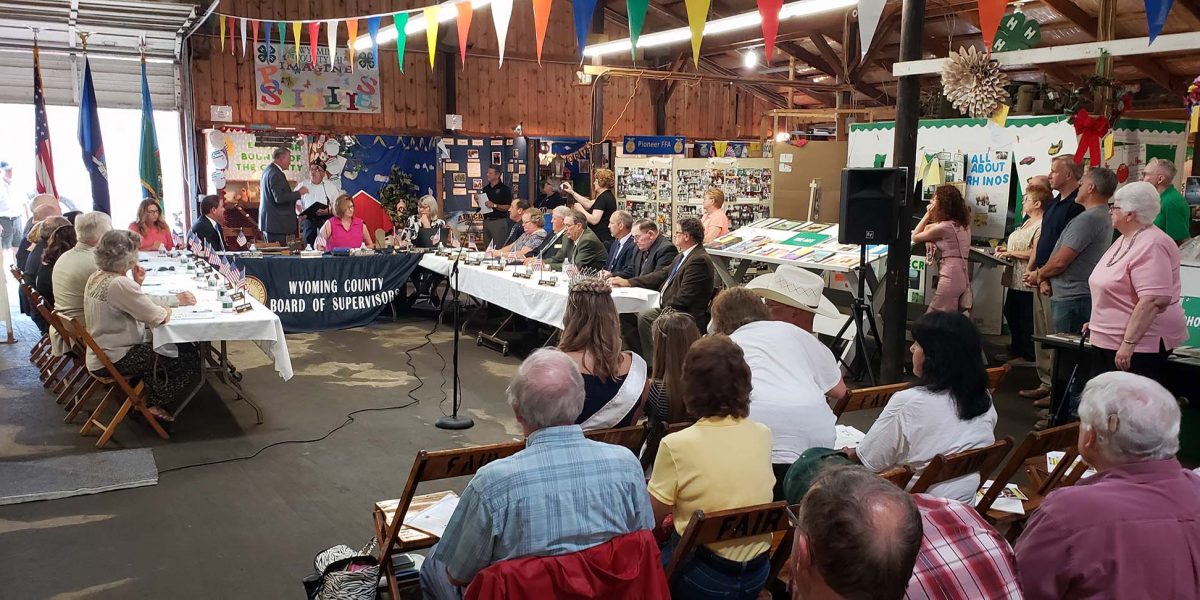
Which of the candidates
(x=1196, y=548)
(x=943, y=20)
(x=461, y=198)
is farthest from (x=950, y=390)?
(x=461, y=198)

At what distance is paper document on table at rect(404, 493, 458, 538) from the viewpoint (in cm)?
279

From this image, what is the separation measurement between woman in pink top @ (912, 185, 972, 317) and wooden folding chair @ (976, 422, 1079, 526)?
3282mm

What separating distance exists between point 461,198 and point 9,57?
5973 mm

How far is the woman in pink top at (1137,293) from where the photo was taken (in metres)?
3.99

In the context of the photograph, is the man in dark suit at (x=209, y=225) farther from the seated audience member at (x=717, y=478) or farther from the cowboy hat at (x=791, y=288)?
the seated audience member at (x=717, y=478)

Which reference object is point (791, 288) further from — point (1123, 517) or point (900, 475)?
point (1123, 517)

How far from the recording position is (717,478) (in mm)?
2332

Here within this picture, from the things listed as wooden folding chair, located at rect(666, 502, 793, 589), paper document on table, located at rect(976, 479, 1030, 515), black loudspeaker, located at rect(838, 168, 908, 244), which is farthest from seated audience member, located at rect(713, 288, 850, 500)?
black loudspeaker, located at rect(838, 168, 908, 244)

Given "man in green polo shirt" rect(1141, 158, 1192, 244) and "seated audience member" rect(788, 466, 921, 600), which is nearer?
"seated audience member" rect(788, 466, 921, 600)

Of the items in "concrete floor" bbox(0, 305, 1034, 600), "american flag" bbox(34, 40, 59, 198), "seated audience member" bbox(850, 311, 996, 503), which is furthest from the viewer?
"american flag" bbox(34, 40, 59, 198)

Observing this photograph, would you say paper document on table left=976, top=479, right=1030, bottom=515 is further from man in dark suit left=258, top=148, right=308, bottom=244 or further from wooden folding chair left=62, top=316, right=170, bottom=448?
man in dark suit left=258, top=148, right=308, bottom=244

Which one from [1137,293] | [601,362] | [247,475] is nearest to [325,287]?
[247,475]

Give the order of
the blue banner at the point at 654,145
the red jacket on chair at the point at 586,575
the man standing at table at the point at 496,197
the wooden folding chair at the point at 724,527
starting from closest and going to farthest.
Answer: the red jacket on chair at the point at 586,575 < the wooden folding chair at the point at 724,527 < the man standing at table at the point at 496,197 < the blue banner at the point at 654,145

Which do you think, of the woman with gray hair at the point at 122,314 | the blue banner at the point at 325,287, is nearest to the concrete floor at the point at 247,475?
the woman with gray hair at the point at 122,314
